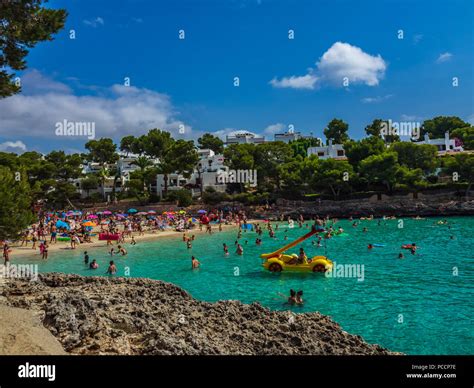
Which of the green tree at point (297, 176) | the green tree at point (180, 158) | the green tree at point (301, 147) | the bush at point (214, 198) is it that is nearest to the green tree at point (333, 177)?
the green tree at point (297, 176)

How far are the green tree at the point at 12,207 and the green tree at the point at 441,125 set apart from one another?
100 m

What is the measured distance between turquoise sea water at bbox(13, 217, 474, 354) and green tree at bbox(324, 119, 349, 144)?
60.4 metres

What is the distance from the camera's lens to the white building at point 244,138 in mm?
112688

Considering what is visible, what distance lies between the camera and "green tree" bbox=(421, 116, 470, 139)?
9350 centimetres

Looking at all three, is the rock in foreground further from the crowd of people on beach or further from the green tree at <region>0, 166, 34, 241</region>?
the crowd of people on beach

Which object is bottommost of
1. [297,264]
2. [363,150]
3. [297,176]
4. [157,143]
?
[297,264]

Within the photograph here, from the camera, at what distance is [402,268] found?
22.9 metres

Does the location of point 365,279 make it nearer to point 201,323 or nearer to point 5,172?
point 201,323

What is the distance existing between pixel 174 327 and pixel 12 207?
10040 mm

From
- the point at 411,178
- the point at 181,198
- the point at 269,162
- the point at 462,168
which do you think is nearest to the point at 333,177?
the point at 411,178

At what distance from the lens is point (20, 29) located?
12445mm

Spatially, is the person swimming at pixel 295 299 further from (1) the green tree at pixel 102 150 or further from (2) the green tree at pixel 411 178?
(1) the green tree at pixel 102 150

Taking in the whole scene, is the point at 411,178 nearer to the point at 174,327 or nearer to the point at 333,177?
the point at 333,177
